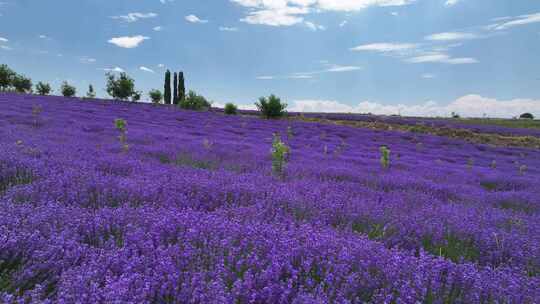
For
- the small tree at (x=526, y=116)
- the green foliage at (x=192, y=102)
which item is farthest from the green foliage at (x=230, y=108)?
the small tree at (x=526, y=116)

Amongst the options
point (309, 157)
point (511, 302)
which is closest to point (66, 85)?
point (309, 157)

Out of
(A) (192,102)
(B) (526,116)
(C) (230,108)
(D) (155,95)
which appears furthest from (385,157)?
(B) (526,116)

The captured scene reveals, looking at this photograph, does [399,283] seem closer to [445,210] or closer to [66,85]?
[445,210]

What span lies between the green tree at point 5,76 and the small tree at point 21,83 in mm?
725

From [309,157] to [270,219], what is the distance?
6.15 meters

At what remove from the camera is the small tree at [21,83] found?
41562mm

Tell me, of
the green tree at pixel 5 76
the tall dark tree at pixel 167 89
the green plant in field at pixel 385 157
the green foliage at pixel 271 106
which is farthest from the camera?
the tall dark tree at pixel 167 89

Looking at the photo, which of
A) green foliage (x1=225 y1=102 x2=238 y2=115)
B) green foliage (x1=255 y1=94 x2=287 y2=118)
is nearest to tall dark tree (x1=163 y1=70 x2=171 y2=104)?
green foliage (x1=225 y1=102 x2=238 y2=115)

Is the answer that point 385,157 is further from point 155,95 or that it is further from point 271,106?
point 155,95

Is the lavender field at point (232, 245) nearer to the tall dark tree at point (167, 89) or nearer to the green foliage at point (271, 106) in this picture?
the green foliage at point (271, 106)

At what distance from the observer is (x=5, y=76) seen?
3828cm

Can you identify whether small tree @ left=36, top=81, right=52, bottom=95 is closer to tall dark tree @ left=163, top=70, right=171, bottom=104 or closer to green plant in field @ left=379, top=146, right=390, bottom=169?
tall dark tree @ left=163, top=70, right=171, bottom=104

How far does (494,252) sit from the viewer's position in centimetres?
285

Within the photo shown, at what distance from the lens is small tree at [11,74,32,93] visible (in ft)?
136
